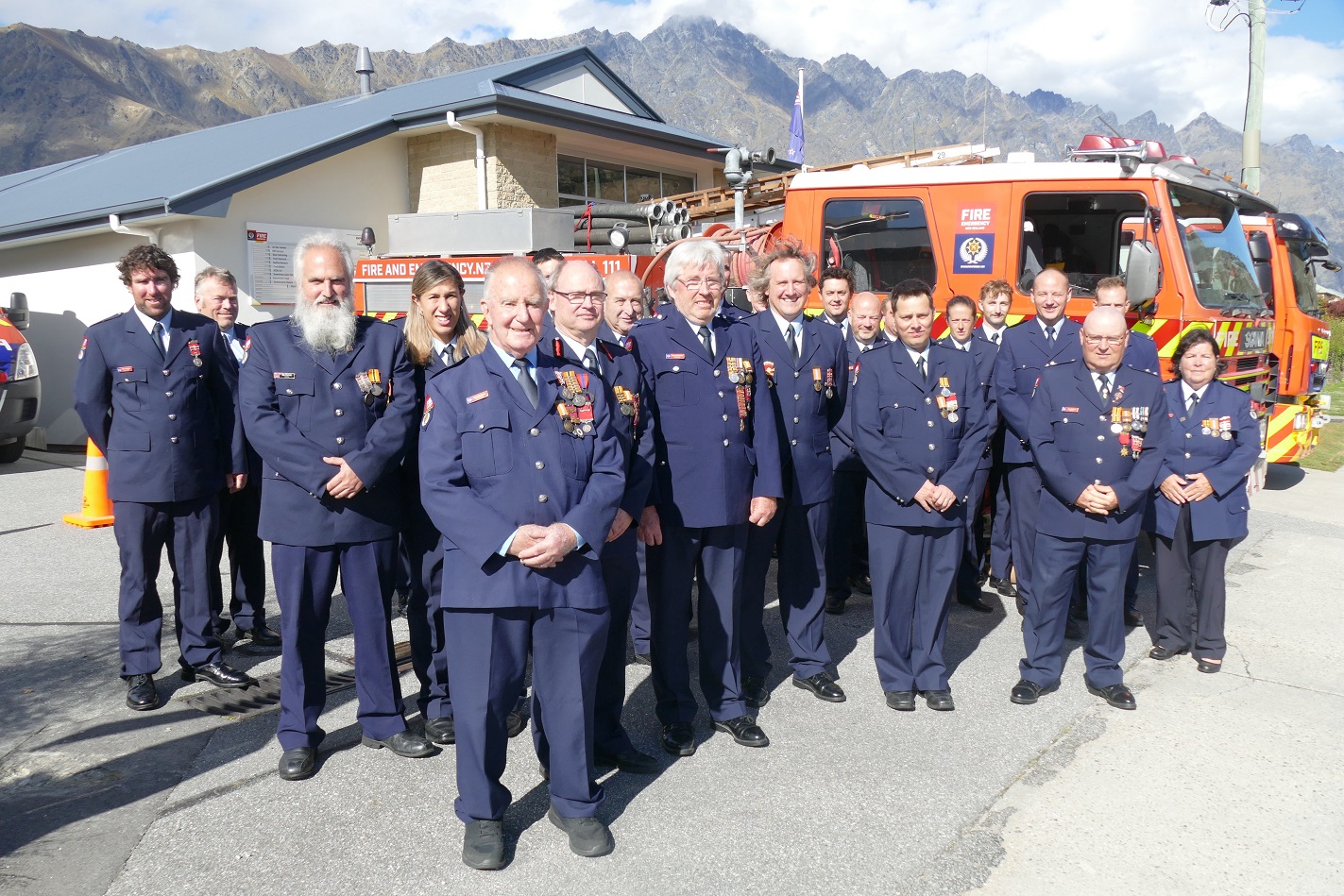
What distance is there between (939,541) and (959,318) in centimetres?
191

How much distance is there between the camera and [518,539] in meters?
3.08

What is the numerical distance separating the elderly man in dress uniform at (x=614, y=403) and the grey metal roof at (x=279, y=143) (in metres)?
9.22

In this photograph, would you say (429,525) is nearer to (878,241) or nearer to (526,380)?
(526,380)

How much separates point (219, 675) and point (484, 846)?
83.7 inches

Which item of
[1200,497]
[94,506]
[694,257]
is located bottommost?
[94,506]

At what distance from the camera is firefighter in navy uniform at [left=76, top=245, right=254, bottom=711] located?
4477mm

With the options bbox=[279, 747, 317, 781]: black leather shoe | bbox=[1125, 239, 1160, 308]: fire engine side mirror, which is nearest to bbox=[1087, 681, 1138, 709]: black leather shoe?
bbox=[1125, 239, 1160, 308]: fire engine side mirror

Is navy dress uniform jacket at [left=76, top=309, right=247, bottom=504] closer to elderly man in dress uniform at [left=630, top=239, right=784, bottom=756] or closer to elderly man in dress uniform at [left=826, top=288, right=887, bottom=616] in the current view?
elderly man in dress uniform at [left=630, top=239, right=784, bottom=756]

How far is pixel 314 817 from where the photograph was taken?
3.47 metres

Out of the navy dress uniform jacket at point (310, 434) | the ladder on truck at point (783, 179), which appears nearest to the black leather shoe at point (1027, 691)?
the navy dress uniform jacket at point (310, 434)

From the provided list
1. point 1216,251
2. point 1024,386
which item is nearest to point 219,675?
point 1024,386

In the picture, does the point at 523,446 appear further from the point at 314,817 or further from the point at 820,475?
the point at 820,475

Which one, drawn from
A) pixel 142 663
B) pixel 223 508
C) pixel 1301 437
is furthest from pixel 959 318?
pixel 1301 437

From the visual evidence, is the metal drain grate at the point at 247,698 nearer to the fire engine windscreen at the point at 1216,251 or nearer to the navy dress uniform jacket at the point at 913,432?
the navy dress uniform jacket at the point at 913,432
